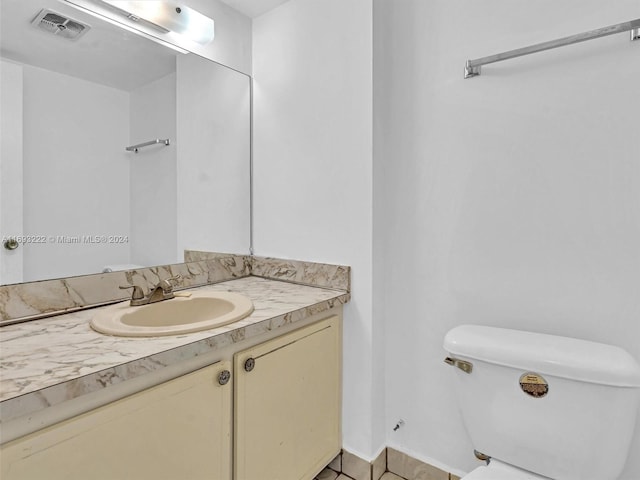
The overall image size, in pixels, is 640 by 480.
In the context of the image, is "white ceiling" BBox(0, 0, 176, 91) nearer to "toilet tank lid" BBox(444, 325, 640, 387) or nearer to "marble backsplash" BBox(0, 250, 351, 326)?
"marble backsplash" BBox(0, 250, 351, 326)

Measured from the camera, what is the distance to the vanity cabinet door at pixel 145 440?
688mm

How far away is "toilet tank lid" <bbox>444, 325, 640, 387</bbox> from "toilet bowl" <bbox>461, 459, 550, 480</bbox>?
0.30 metres

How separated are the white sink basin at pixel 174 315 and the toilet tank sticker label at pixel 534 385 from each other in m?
0.84

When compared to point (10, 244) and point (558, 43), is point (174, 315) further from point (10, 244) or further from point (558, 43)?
point (558, 43)

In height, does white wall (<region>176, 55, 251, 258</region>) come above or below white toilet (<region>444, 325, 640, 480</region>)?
above

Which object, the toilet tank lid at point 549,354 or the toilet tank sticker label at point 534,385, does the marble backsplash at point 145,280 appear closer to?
the toilet tank lid at point 549,354

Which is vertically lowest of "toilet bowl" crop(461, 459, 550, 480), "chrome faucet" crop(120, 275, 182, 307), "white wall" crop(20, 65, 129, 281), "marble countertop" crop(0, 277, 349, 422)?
"toilet bowl" crop(461, 459, 550, 480)

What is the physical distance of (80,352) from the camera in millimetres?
836

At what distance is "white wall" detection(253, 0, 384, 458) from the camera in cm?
145

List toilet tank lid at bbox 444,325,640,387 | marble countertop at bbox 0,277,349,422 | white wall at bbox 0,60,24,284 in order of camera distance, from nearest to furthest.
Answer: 1. marble countertop at bbox 0,277,349,422
2. toilet tank lid at bbox 444,325,640,387
3. white wall at bbox 0,60,24,284

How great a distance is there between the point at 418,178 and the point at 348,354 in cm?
78

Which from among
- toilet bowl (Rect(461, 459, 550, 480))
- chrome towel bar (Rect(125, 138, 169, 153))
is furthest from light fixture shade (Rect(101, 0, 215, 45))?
toilet bowl (Rect(461, 459, 550, 480))

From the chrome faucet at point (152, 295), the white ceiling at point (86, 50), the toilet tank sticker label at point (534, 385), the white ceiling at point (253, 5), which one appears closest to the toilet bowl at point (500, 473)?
the toilet tank sticker label at point (534, 385)

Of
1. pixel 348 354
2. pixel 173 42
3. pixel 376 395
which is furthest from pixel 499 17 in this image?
pixel 376 395
